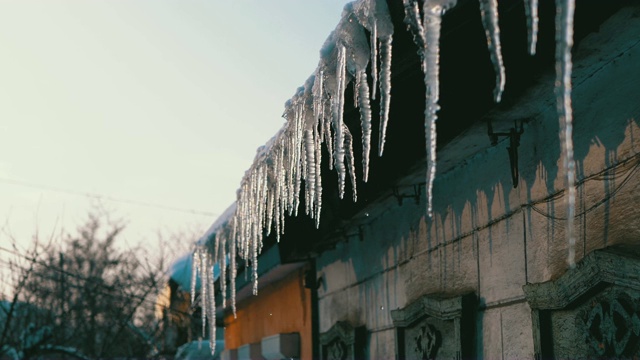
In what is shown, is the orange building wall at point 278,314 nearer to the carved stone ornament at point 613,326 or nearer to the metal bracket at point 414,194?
A: the metal bracket at point 414,194

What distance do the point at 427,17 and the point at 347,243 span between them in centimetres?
612

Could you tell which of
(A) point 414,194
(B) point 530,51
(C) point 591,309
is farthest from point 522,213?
(B) point 530,51

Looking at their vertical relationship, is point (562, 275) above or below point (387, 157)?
below

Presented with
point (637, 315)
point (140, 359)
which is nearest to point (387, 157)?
point (637, 315)

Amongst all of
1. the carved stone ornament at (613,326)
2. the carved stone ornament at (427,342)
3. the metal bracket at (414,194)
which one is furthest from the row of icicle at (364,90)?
the carved stone ornament at (427,342)

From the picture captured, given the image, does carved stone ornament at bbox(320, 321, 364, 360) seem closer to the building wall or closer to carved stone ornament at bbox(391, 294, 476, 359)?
the building wall

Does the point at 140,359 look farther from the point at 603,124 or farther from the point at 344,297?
the point at 603,124

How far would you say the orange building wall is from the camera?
9.96 metres

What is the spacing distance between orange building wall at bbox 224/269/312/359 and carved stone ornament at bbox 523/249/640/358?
5.67 metres

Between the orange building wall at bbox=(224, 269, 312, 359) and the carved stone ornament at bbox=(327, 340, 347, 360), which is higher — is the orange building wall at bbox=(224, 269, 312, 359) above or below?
above

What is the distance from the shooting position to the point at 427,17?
238 centimetres

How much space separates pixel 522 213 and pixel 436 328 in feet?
4.62

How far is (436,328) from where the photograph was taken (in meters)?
5.71

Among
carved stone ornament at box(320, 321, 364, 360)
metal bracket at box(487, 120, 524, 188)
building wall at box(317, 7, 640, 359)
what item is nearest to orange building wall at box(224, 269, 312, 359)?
carved stone ornament at box(320, 321, 364, 360)
